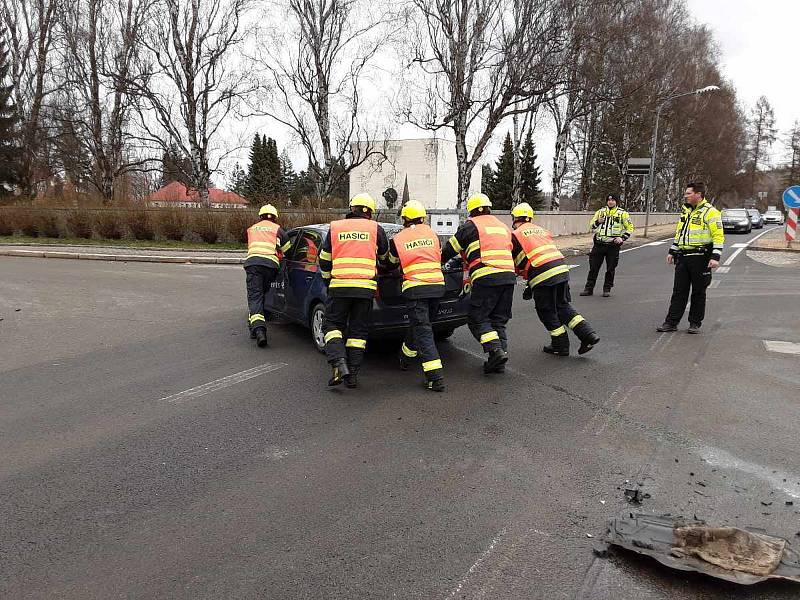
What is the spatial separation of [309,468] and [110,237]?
23.8m

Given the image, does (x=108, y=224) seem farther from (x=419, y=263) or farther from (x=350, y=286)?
(x=419, y=263)

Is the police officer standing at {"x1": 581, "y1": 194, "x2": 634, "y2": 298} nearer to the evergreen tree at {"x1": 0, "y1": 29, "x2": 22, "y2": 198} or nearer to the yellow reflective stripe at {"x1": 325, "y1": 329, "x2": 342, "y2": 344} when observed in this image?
the yellow reflective stripe at {"x1": 325, "y1": 329, "x2": 342, "y2": 344}

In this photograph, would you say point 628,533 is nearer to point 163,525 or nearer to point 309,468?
point 309,468

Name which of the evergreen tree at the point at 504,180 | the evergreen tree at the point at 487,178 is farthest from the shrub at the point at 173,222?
the evergreen tree at the point at 487,178

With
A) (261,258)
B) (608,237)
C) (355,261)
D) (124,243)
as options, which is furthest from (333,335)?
(124,243)

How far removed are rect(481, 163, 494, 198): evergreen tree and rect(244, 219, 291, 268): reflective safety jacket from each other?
50875 millimetres

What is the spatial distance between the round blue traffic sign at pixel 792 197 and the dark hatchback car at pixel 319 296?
16.0 metres

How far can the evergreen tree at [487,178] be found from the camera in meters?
57.8

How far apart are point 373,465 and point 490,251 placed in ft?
9.49

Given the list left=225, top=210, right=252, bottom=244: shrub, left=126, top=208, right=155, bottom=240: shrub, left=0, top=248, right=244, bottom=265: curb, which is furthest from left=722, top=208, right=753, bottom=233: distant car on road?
left=126, top=208, right=155, bottom=240: shrub

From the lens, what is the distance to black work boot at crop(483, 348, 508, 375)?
582 cm

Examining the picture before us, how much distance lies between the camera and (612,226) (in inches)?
425

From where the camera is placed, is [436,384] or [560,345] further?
[560,345]

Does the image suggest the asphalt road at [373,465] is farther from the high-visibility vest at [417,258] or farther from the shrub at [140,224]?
the shrub at [140,224]
